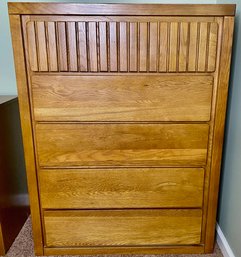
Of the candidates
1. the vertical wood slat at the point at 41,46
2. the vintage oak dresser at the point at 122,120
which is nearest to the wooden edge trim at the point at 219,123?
the vintage oak dresser at the point at 122,120

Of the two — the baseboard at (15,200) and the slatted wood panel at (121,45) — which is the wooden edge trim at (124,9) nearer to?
the slatted wood panel at (121,45)

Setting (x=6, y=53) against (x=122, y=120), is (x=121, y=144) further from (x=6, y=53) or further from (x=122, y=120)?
(x=6, y=53)

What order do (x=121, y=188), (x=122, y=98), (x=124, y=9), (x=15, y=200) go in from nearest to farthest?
1. (x=124, y=9)
2. (x=122, y=98)
3. (x=121, y=188)
4. (x=15, y=200)

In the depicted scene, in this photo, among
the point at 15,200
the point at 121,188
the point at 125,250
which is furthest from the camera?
the point at 15,200

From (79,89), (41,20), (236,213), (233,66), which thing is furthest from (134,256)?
(41,20)

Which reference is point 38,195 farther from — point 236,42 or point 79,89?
point 236,42

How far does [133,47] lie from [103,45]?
128mm

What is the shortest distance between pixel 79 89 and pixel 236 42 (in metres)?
0.79

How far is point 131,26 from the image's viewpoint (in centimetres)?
104

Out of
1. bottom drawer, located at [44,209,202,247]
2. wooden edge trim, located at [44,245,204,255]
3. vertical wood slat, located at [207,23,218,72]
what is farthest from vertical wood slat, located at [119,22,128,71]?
wooden edge trim, located at [44,245,204,255]

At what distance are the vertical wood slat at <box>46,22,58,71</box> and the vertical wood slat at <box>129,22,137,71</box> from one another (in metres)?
0.32

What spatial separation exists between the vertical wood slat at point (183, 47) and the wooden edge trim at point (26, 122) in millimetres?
672

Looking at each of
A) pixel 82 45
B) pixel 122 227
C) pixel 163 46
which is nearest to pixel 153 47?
pixel 163 46

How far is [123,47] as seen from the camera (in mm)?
1066
